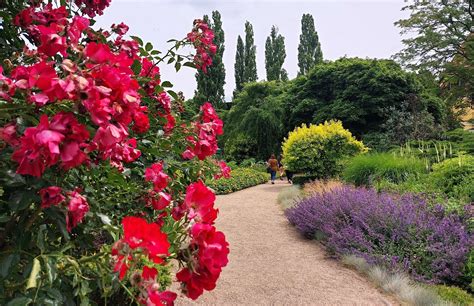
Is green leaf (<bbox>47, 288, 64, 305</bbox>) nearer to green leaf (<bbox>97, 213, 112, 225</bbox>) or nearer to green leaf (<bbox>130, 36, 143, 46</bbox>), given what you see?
green leaf (<bbox>97, 213, 112, 225</bbox>)

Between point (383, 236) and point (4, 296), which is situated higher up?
point (4, 296)

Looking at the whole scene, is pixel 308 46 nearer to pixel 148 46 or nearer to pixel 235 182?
pixel 235 182

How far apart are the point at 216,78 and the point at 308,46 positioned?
9061 millimetres

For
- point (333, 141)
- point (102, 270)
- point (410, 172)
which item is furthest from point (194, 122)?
point (333, 141)

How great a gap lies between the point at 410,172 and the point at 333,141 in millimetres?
3411

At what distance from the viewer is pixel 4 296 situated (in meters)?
0.86

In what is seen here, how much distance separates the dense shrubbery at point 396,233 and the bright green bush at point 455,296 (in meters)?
0.26

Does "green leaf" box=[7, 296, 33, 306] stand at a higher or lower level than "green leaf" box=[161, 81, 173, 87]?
lower

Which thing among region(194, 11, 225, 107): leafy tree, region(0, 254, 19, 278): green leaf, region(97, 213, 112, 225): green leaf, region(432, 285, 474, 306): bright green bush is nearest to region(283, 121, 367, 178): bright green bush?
region(432, 285, 474, 306): bright green bush

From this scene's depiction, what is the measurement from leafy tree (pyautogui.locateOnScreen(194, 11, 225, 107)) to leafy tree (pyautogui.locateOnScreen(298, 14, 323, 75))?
703 centimetres

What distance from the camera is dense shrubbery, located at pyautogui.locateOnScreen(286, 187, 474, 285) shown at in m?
3.79

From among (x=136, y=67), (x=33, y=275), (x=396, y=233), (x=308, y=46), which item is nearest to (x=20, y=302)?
(x=33, y=275)

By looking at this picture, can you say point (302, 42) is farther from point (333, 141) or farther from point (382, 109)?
point (333, 141)

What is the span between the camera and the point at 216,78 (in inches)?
1051
